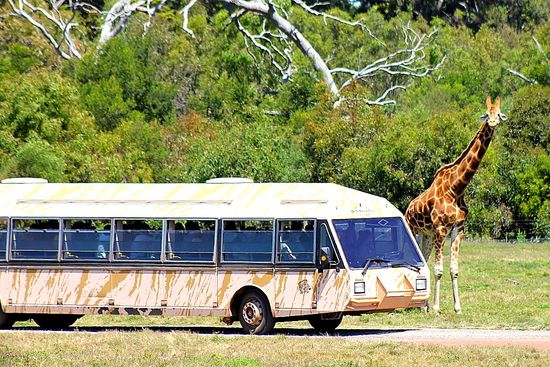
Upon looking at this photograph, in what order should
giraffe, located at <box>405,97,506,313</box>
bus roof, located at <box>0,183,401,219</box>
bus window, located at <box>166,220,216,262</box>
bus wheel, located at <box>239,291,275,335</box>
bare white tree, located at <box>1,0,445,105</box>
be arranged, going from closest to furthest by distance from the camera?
bus wheel, located at <box>239,291,275,335</box> → bus roof, located at <box>0,183,401,219</box> → bus window, located at <box>166,220,216,262</box> → giraffe, located at <box>405,97,506,313</box> → bare white tree, located at <box>1,0,445,105</box>

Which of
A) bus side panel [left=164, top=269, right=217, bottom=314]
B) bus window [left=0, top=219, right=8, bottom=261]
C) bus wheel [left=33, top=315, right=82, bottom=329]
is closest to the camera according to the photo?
bus side panel [left=164, top=269, right=217, bottom=314]

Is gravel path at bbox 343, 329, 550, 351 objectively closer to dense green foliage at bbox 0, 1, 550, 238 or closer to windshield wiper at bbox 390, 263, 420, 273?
windshield wiper at bbox 390, 263, 420, 273

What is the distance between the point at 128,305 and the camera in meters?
21.5

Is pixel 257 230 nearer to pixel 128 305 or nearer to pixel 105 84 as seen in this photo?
pixel 128 305

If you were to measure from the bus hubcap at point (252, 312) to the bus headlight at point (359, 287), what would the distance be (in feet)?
5.44

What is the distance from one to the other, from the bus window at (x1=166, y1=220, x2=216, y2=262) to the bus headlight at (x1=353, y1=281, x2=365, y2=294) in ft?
8.12

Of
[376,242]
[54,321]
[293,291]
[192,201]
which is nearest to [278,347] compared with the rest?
[293,291]

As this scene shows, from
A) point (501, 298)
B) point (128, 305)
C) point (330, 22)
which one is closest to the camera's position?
point (128, 305)

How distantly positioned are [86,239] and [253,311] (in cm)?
319

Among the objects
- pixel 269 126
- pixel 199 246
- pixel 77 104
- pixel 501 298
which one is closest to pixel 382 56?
pixel 269 126

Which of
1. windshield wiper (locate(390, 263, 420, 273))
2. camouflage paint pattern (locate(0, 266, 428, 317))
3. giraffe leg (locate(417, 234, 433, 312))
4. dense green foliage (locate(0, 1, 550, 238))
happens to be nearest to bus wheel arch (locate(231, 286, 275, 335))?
camouflage paint pattern (locate(0, 266, 428, 317))

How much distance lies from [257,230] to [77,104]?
3623 centimetres

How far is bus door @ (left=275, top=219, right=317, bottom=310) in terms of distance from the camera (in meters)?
20.3

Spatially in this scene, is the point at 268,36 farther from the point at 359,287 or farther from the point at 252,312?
the point at 359,287
